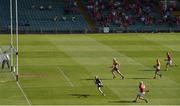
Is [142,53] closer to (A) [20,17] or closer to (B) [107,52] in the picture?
(B) [107,52]

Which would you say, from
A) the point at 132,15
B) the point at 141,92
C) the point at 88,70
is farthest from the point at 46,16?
the point at 141,92

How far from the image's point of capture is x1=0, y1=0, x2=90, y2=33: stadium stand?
80438 mm

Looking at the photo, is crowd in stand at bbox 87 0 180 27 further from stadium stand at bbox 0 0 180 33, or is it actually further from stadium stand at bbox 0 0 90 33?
stadium stand at bbox 0 0 90 33

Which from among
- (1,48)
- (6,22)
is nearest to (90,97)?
(1,48)

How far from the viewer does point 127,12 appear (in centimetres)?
8800

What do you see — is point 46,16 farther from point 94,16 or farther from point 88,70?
point 88,70

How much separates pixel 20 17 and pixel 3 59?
3825 cm

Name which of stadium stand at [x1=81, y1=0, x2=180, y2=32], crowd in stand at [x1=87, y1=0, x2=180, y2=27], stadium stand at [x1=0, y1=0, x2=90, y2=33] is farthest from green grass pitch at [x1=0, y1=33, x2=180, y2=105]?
crowd in stand at [x1=87, y1=0, x2=180, y2=27]

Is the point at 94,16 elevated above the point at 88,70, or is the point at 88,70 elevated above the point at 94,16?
the point at 94,16

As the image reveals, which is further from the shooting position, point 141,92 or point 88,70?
point 88,70

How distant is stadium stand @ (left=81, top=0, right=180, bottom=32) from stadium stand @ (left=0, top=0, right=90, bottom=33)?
2.66 meters

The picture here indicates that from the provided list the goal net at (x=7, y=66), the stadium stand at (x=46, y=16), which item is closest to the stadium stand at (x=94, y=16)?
the stadium stand at (x=46, y=16)

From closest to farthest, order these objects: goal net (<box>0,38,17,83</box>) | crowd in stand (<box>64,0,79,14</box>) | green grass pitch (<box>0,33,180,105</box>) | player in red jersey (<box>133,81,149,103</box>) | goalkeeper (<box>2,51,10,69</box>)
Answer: player in red jersey (<box>133,81,149,103</box>)
green grass pitch (<box>0,33,180,105</box>)
goal net (<box>0,38,17,83</box>)
goalkeeper (<box>2,51,10,69</box>)
crowd in stand (<box>64,0,79,14</box>)

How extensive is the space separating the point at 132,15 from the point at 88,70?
39.1 metres
